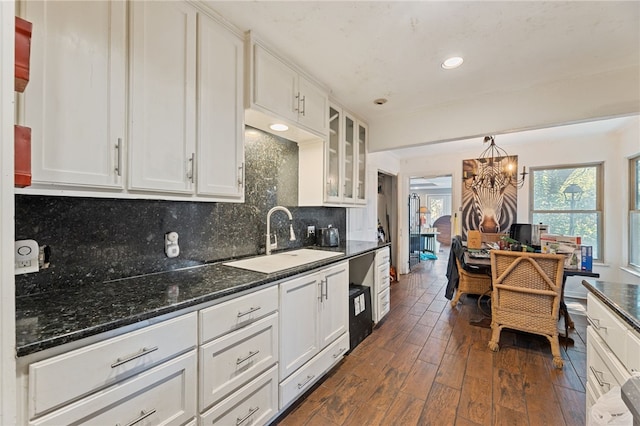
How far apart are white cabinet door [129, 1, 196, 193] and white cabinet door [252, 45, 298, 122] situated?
0.43m

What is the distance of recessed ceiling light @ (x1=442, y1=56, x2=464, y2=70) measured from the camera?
79.1 inches

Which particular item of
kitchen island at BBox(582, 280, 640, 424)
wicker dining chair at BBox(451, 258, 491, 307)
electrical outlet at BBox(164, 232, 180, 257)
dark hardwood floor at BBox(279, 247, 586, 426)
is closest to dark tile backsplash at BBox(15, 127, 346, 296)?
electrical outlet at BBox(164, 232, 180, 257)

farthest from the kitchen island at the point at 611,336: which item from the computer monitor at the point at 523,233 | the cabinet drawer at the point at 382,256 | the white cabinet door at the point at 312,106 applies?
the computer monitor at the point at 523,233

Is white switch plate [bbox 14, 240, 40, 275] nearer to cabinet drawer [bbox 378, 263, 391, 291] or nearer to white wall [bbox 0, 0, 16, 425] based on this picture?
white wall [bbox 0, 0, 16, 425]

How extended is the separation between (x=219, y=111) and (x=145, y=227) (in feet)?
2.70

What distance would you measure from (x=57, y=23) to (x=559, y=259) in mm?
3511

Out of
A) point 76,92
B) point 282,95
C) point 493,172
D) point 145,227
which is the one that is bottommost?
point 145,227

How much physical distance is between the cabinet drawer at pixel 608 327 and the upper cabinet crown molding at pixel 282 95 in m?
2.16

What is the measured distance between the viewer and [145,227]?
1.53 m

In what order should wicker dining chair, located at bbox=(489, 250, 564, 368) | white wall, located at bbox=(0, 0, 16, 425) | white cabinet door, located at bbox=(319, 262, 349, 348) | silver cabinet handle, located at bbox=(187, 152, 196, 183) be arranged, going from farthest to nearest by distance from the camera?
1. wicker dining chair, located at bbox=(489, 250, 564, 368)
2. white cabinet door, located at bbox=(319, 262, 349, 348)
3. silver cabinet handle, located at bbox=(187, 152, 196, 183)
4. white wall, located at bbox=(0, 0, 16, 425)

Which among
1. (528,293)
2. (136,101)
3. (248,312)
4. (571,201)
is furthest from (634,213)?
(136,101)

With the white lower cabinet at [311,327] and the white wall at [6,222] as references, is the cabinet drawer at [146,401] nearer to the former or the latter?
the white wall at [6,222]

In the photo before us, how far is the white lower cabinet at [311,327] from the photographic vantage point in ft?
5.35

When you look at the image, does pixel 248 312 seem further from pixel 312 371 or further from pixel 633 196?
pixel 633 196
